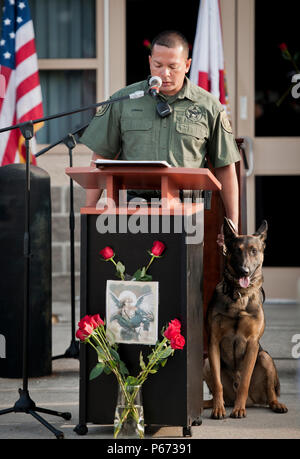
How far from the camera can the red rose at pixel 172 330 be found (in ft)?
9.71

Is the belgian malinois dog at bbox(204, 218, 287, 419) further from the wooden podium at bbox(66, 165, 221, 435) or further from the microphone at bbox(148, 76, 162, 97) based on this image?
the microphone at bbox(148, 76, 162, 97)

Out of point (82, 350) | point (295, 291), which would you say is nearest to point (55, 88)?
point (295, 291)

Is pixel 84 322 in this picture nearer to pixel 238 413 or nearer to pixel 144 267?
pixel 144 267

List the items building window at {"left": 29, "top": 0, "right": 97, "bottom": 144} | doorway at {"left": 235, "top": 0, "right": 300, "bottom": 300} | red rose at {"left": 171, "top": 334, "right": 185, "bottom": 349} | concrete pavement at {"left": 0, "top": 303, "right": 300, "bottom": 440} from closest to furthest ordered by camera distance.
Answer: red rose at {"left": 171, "top": 334, "right": 185, "bottom": 349} < concrete pavement at {"left": 0, "top": 303, "right": 300, "bottom": 440} < doorway at {"left": 235, "top": 0, "right": 300, "bottom": 300} < building window at {"left": 29, "top": 0, "right": 97, "bottom": 144}

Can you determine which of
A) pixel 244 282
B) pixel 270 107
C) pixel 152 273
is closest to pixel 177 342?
pixel 152 273

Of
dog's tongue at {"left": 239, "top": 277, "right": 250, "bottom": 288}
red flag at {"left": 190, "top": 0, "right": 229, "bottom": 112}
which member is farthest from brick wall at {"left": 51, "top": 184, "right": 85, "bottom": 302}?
dog's tongue at {"left": 239, "top": 277, "right": 250, "bottom": 288}

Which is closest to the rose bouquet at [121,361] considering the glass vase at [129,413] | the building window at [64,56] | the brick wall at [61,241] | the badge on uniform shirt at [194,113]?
the glass vase at [129,413]

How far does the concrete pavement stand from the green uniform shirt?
117 centimetres

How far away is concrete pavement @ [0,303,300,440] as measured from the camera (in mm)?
3240

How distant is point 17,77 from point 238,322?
339cm

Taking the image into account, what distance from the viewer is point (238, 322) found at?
3.53 metres

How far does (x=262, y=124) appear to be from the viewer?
6594 millimetres

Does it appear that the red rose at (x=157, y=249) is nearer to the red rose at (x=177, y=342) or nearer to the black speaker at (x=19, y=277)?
the red rose at (x=177, y=342)

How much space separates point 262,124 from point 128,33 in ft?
4.64
